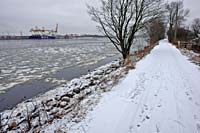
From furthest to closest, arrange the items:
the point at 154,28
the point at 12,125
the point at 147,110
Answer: the point at 154,28 < the point at 12,125 < the point at 147,110

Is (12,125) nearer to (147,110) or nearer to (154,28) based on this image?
(147,110)

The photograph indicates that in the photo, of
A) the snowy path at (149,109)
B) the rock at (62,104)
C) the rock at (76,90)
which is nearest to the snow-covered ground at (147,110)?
the snowy path at (149,109)

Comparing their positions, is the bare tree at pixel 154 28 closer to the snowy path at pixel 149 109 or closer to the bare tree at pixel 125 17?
the bare tree at pixel 125 17

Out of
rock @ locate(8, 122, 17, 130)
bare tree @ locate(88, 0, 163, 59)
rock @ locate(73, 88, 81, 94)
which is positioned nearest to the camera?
rock @ locate(8, 122, 17, 130)

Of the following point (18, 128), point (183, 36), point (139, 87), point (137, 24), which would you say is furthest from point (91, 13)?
point (183, 36)

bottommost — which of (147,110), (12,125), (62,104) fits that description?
(12,125)

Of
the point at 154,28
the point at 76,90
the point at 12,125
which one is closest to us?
the point at 12,125

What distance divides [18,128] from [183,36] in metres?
49.2

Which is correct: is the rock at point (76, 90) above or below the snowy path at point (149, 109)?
below

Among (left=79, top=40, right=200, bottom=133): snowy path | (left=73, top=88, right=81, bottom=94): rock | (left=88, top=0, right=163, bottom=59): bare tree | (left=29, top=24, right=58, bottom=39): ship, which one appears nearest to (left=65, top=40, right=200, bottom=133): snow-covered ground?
(left=79, top=40, right=200, bottom=133): snowy path

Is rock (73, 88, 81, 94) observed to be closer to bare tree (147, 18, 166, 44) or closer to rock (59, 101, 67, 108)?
rock (59, 101, 67, 108)

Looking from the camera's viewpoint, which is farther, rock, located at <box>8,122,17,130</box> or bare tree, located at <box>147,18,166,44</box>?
bare tree, located at <box>147,18,166,44</box>

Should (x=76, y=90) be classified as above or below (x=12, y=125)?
above

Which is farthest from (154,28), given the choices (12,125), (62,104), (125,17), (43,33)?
(43,33)
